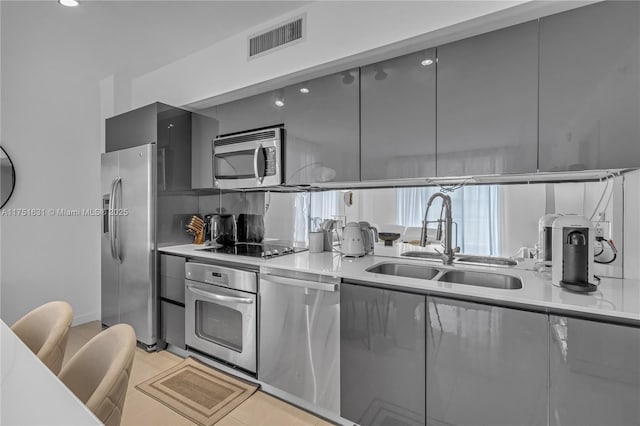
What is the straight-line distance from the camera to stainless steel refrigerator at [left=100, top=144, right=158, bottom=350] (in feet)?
9.10

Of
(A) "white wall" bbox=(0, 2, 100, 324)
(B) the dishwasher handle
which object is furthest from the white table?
(A) "white wall" bbox=(0, 2, 100, 324)

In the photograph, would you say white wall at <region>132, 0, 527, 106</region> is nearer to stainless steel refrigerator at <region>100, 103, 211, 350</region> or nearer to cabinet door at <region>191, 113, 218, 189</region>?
cabinet door at <region>191, 113, 218, 189</region>

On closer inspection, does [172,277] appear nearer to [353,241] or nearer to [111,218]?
[111,218]

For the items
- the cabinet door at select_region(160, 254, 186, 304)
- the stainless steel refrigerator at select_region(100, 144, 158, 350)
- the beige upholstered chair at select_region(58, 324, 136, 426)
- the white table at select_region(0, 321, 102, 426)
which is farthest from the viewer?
the stainless steel refrigerator at select_region(100, 144, 158, 350)

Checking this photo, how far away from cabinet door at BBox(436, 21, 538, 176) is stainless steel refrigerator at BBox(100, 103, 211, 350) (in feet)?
6.37

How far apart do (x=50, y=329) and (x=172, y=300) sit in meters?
1.34

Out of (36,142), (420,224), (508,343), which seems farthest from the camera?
(36,142)

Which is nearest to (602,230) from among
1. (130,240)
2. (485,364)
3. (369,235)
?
(485,364)

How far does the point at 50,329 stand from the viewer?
1405 millimetres

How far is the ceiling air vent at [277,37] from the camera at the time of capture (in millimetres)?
2277

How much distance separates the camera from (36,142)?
10.2ft

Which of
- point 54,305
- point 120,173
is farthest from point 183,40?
point 54,305

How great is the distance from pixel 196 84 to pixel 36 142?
1.67 meters

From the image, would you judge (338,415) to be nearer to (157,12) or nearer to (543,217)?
(543,217)
